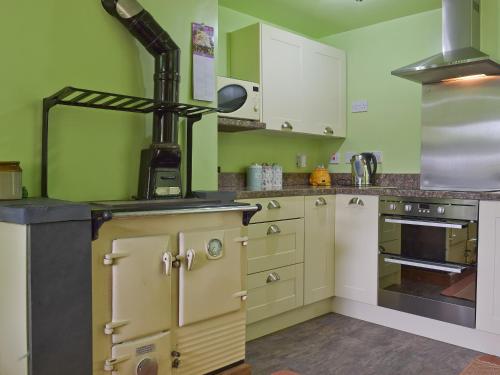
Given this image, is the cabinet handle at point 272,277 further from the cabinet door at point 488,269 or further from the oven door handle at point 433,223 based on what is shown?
the cabinet door at point 488,269

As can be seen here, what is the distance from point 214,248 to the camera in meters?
1.80

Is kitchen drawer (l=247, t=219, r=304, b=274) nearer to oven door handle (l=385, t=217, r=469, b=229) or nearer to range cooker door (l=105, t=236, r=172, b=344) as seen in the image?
oven door handle (l=385, t=217, r=469, b=229)

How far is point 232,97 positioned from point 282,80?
54cm

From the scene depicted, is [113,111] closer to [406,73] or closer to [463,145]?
[406,73]

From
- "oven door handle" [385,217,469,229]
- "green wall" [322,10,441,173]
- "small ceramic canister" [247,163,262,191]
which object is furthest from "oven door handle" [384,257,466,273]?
"small ceramic canister" [247,163,262,191]

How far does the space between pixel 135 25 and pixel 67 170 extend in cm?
72

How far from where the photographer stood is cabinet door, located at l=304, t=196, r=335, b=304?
2.94m

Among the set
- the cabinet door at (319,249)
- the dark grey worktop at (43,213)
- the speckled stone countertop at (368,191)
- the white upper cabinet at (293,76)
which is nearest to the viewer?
the dark grey worktop at (43,213)

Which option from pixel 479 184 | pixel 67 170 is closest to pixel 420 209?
pixel 479 184

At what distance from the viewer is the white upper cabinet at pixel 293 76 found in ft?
10.3

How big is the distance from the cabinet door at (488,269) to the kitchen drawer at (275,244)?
3.45ft

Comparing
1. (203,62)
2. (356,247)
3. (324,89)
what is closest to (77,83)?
(203,62)

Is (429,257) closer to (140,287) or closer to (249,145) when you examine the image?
(249,145)

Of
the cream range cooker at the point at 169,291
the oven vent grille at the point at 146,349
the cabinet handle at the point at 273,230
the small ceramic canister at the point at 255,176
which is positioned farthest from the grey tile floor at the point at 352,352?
the small ceramic canister at the point at 255,176
